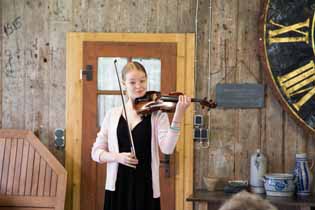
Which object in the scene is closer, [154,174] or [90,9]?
[154,174]

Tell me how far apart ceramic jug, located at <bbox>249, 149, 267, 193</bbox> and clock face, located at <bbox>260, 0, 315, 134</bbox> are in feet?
1.23

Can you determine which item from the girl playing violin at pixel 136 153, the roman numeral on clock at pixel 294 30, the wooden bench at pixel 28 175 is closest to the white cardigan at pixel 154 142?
the girl playing violin at pixel 136 153

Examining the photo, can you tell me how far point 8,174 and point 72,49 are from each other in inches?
39.8

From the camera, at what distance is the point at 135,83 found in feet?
9.41

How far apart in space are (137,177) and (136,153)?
12 cm

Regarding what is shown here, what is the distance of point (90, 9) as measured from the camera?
4.21m

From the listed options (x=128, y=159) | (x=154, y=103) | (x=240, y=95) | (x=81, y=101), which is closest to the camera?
(x=128, y=159)

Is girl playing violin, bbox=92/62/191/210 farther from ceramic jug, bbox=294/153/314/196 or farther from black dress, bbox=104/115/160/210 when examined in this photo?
ceramic jug, bbox=294/153/314/196

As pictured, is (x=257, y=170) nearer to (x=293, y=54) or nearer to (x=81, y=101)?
(x=293, y=54)

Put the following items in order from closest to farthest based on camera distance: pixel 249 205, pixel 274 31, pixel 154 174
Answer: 1. pixel 249 205
2. pixel 154 174
3. pixel 274 31

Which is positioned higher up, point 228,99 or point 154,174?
point 228,99

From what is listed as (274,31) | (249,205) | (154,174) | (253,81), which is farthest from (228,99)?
(249,205)

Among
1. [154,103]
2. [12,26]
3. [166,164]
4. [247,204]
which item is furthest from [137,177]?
[12,26]

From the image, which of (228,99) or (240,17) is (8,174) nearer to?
(228,99)
